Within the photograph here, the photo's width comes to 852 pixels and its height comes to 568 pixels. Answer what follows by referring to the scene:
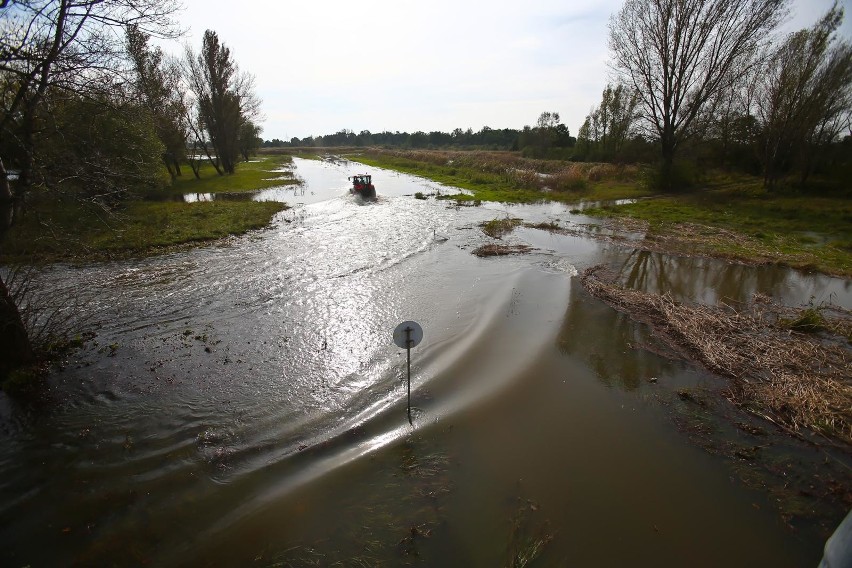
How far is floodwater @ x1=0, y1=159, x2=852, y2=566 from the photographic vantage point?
471 cm

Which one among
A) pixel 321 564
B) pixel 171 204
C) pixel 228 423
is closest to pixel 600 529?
pixel 321 564

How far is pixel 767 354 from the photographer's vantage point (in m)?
8.24

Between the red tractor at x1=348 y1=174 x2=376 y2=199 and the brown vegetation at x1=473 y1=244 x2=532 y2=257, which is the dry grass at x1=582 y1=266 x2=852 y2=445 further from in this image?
the red tractor at x1=348 y1=174 x2=376 y2=199

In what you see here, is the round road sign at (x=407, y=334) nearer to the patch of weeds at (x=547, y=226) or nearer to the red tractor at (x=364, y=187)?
the patch of weeds at (x=547, y=226)

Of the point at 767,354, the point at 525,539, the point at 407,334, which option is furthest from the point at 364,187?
the point at 525,539

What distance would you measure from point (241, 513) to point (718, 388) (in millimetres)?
8293

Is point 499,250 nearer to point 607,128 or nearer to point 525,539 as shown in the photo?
point 525,539

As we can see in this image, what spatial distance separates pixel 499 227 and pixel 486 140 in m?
90.1

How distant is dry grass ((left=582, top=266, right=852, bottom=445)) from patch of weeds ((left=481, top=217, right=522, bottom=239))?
8.55 metres

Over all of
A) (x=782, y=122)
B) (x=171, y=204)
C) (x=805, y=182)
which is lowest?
(x=171, y=204)

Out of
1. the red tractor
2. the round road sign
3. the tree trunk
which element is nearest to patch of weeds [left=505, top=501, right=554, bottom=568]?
the round road sign

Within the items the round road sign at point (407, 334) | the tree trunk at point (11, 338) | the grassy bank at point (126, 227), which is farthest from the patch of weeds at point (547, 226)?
the tree trunk at point (11, 338)

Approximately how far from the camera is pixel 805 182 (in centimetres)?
2572

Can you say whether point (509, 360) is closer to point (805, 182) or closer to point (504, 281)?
point (504, 281)
